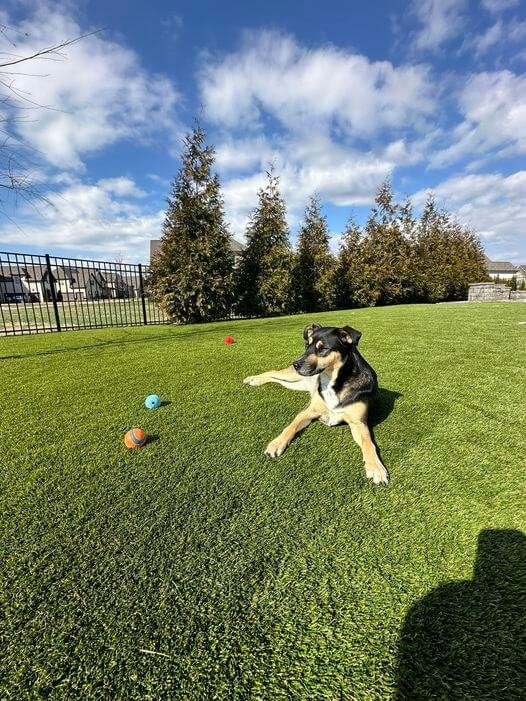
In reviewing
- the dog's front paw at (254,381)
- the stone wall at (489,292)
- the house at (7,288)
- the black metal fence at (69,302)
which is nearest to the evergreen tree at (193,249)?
the black metal fence at (69,302)

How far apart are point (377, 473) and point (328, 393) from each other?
3.14 feet

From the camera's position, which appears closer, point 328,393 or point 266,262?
point 328,393

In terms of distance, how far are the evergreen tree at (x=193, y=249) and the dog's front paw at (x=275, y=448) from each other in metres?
10.4

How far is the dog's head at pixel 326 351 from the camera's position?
313cm

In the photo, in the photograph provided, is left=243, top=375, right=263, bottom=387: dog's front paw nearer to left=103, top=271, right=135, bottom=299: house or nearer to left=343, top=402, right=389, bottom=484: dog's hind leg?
left=343, top=402, right=389, bottom=484: dog's hind leg

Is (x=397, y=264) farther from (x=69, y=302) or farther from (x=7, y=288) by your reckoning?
(x=7, y=288)

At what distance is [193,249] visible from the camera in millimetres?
12430

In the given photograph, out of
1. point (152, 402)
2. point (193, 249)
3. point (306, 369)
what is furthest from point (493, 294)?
point (152, 402)

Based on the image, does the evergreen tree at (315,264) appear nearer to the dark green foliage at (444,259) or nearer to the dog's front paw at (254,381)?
the dark green foliage at (444,259)

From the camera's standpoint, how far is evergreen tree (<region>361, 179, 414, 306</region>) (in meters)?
19.5

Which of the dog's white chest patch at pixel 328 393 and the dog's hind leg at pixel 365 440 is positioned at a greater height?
the dog's white chest patch at pixel 328 393

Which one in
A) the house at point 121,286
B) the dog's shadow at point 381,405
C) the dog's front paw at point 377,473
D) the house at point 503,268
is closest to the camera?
the dog's front paw at point 377,473

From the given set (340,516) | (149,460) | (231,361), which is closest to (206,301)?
(231,361)

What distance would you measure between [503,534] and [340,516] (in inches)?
34.3
